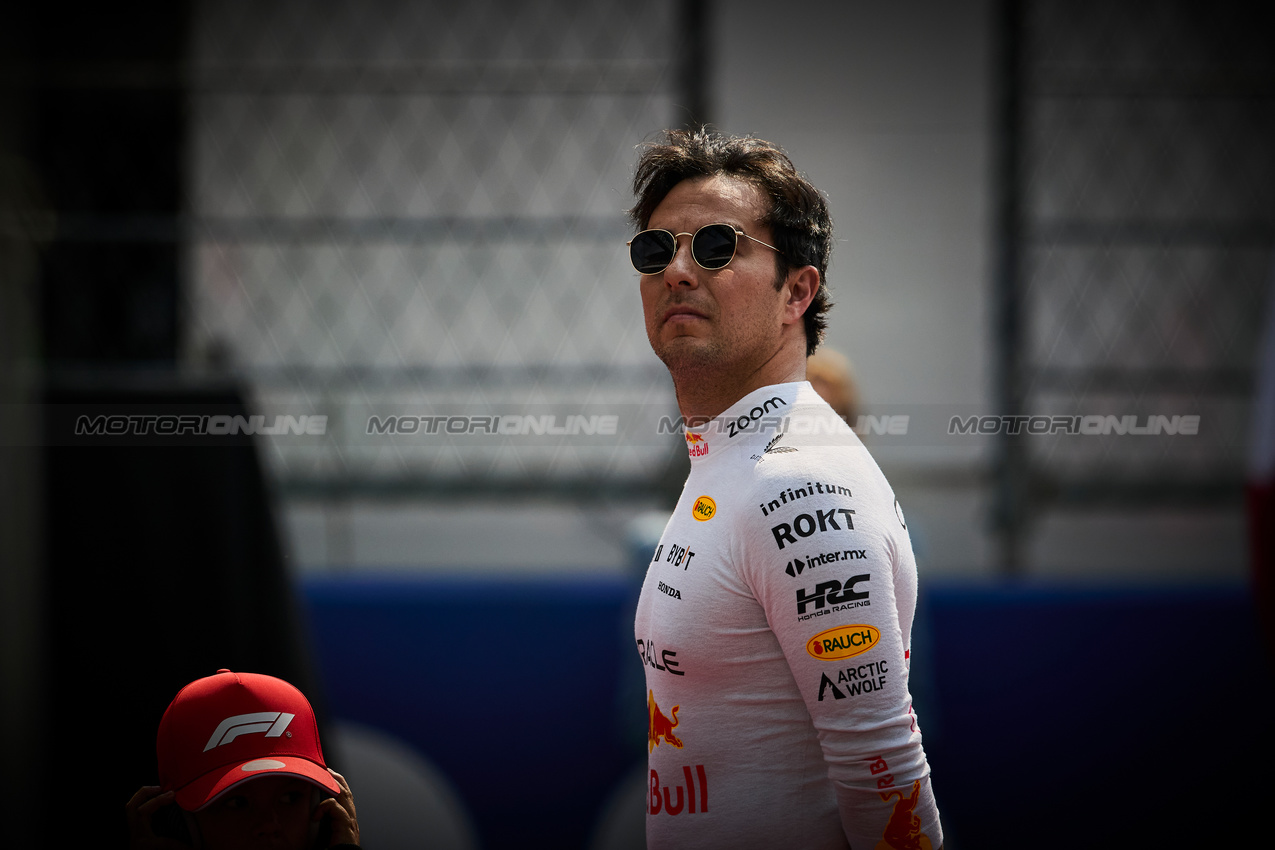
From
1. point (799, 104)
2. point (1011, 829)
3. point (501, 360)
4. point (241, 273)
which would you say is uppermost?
point (799, 104)

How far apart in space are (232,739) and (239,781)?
67mm

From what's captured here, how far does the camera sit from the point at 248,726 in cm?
132

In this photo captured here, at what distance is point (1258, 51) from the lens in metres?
4.34

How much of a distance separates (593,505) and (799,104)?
2.11m

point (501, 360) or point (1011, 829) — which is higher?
point (501, 360)

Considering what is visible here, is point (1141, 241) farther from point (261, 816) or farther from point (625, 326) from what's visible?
point (261, 816)

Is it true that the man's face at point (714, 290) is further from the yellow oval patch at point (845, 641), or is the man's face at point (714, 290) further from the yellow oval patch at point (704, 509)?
the yellow oval patch at point (845, 641)

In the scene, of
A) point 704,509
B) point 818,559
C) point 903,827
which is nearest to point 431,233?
point 704,509

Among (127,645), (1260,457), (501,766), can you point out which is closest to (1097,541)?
(1260,457)

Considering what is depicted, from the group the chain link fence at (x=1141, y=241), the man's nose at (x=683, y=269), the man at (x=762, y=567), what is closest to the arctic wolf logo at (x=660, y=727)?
the man at (x=762, y=567)

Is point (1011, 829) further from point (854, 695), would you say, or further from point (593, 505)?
point (854, 695)

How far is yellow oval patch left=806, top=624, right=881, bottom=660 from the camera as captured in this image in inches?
53.7

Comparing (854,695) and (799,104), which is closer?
(854,695)

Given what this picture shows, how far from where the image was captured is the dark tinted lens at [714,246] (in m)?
1.56
